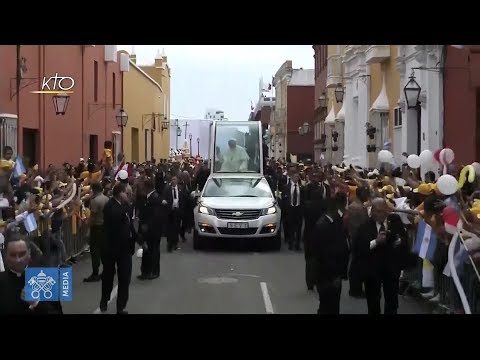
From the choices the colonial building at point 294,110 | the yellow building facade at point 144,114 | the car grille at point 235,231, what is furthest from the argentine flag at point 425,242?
A: the colonial building at point 294,110

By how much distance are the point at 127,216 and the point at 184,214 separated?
6774 mm

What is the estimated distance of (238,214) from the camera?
15055 mm

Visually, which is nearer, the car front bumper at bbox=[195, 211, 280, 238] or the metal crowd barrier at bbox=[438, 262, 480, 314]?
the metal crowd barrier at bbox=[438, 262, 480, 314]

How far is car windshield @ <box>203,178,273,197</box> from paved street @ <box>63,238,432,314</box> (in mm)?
2514

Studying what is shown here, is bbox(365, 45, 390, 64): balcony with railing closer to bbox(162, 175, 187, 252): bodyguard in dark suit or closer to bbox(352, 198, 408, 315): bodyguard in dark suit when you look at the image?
bbox(162, 175, 187, 252): bodyguard in dark suit

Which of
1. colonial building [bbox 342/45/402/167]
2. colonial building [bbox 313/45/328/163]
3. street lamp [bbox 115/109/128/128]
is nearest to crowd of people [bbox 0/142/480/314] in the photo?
colonial building [bbox 342/45/402/167]

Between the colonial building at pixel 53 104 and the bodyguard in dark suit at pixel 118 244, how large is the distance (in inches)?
187

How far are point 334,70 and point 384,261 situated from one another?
71.0 ft

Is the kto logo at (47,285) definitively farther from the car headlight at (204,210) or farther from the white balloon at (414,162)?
the car headlight at (204,210)

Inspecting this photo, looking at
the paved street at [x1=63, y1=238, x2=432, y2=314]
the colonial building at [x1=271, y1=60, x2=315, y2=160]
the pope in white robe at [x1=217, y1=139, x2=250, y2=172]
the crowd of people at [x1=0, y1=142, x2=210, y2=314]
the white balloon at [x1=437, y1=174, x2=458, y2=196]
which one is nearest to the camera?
the crowd of people at [x1=0, y1=142, x2=210, y2=314]

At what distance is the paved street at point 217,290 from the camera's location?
29.5ft

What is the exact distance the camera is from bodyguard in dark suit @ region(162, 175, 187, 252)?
13.9 meters

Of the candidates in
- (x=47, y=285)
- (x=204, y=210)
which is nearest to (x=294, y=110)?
(x=204, y=210)

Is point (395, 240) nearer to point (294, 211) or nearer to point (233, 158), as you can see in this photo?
point (294, 211)
